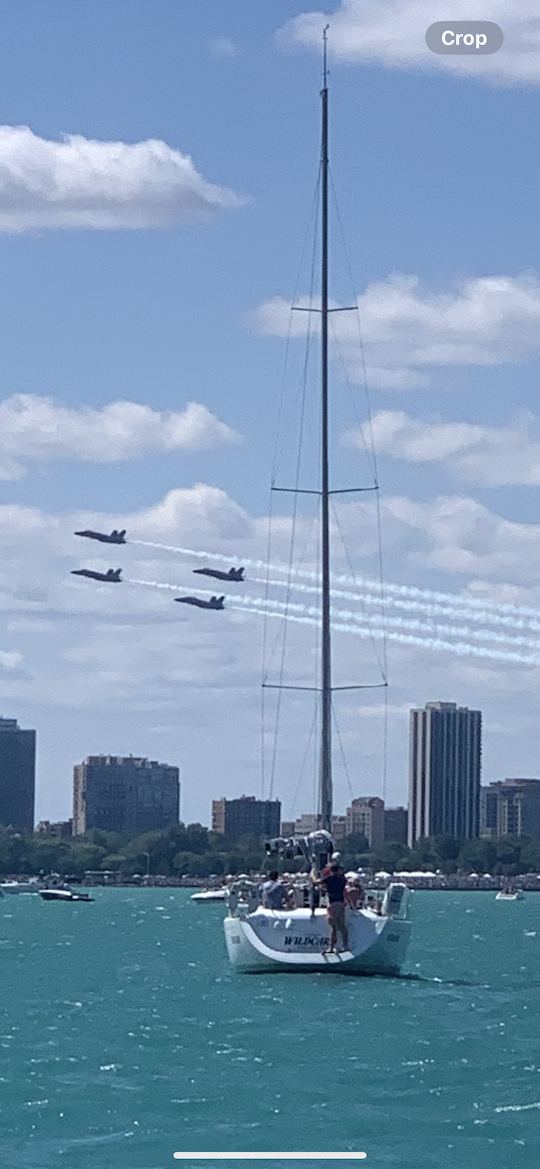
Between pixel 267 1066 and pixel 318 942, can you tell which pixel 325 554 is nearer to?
pixel 318 942

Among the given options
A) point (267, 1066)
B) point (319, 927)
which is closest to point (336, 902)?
point (319, 927)

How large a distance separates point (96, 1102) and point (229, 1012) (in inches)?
751

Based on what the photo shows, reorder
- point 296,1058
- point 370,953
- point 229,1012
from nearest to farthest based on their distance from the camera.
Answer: point 296,1058, point 229,1012, point 370,953

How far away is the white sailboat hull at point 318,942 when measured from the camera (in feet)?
225

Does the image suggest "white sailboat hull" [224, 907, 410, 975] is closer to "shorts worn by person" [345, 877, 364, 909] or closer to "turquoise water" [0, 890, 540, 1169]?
"shorts worn by person" [345, 877, 364, 909]

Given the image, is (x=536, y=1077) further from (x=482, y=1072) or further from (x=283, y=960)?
(x=283, y=960)

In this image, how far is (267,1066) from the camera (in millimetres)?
49438

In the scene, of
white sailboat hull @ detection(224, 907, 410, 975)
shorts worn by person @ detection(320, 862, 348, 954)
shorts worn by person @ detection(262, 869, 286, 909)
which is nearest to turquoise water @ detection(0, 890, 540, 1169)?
white sailboat hull @ detection(224, 907, 410, 975)

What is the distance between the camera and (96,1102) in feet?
144

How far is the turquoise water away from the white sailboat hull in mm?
559

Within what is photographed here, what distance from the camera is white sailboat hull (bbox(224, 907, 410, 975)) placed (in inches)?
2702

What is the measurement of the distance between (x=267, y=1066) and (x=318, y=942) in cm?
1973

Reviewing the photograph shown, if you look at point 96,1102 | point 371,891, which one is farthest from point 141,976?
point 96,1102

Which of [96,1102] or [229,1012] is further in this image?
[229,1012]
